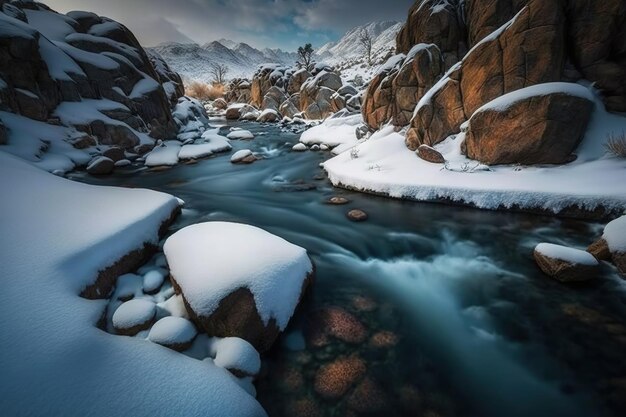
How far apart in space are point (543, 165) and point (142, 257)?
9974 millimetres

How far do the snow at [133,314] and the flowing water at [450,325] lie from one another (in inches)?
61.5

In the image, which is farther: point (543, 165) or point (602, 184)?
point (543, 165)

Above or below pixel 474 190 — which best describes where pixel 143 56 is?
above

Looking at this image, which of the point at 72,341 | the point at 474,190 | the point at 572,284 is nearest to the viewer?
the point at 72,341

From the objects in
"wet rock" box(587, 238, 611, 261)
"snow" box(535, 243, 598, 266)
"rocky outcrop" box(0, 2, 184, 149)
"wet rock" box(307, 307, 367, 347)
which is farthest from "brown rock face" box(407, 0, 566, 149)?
"rocky outcrop" box(0, 2, 184, 149)

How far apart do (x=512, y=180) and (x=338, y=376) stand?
696 cm

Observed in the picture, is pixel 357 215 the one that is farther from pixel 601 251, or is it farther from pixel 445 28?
pixel 445 28

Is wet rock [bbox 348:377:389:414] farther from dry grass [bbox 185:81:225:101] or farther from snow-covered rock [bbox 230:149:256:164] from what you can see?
dry grass [bbox 185:81:225:101]

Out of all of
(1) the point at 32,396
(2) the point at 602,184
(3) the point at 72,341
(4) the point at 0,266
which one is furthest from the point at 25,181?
(2) the point at 602,184

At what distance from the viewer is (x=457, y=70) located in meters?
9.45

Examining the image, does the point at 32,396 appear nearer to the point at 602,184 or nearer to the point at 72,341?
the point at 72,341

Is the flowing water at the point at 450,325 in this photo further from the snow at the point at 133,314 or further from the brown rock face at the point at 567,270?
the snow at the point at 133,314

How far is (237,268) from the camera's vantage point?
332 cm

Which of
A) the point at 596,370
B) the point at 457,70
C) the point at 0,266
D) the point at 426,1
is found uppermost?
the point at 426,1
